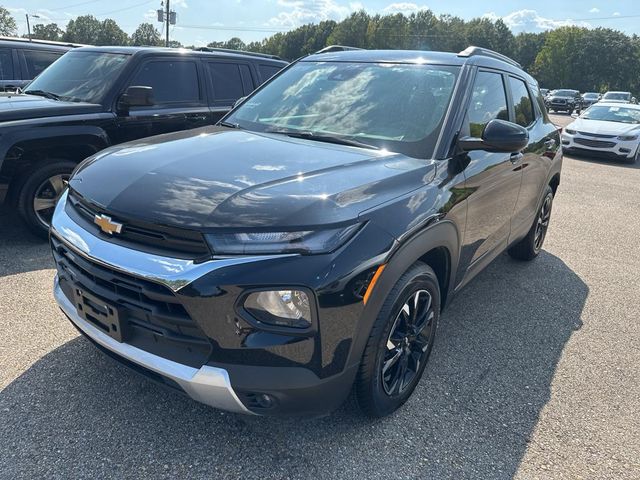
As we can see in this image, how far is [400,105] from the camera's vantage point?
117 inches

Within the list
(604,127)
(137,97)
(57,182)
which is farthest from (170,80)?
(604,127)

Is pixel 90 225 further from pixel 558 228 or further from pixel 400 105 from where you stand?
pixel 558 228

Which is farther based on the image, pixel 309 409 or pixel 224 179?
pixel 224 179

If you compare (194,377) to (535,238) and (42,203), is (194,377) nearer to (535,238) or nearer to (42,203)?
(42,203)

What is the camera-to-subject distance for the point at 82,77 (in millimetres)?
5277

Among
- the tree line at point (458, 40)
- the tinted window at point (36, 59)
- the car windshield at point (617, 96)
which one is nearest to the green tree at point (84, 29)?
the tree line at point (458, 40)

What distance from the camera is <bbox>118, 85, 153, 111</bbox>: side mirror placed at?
15.3 feet

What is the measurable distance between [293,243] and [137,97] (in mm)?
3456

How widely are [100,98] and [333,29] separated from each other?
113056 mm

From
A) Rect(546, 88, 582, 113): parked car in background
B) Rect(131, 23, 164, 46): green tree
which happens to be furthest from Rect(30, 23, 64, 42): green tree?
Rect(546, 88, 582, 113): parked car in background

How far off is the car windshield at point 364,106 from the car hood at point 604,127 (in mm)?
11440

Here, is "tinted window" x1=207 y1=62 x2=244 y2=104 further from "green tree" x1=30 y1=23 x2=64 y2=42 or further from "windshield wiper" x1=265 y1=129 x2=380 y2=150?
"green tree" x1=30 y1=23 x2=64 y2=42

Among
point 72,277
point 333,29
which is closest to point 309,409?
point 72,277

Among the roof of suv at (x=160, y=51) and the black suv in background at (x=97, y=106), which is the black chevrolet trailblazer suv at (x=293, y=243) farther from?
the roof of suv at (x=160, y=51)
